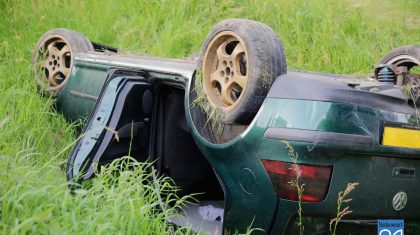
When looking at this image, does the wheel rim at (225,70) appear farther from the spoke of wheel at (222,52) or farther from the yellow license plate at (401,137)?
the yellow license plate at (401,137)

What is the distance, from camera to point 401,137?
2.94 metres

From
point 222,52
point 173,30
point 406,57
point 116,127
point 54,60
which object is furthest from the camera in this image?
point 173,30

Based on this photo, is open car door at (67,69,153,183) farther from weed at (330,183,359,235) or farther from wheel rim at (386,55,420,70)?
wheel rim at (386,55,420,70)

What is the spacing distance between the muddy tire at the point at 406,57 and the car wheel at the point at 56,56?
8.22 feet

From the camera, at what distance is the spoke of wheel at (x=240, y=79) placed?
3148 mm

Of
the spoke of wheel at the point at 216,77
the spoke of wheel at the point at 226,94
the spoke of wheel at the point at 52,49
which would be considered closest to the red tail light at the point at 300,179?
the spoke of wheel at the point at 226,94

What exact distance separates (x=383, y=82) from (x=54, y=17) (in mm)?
5346

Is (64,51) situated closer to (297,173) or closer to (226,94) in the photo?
(226,94)

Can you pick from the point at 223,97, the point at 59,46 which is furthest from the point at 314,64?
the point at 223,97

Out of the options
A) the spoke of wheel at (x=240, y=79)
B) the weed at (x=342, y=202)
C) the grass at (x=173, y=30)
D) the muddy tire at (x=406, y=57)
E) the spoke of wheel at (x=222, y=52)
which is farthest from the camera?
the grass at (x=173, y=30)

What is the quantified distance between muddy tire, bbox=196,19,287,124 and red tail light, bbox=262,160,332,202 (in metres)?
0.35

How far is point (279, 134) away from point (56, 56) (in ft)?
9.51

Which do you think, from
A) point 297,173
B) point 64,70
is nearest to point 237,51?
point 297,173

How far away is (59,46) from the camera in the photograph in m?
5.27
